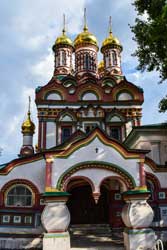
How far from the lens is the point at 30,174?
1184cm

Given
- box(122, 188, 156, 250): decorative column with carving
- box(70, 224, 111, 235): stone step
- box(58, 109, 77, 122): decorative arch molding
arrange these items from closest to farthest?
box(122, 188, 156, 250): decorative column with carving < box(70, 224, 111, 235): stone step < box(58, 109, 77, 122): decorative arch molding

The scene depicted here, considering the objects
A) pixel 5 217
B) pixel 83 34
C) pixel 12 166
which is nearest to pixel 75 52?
pixel 83 34

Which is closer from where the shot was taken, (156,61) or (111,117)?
(156,61)

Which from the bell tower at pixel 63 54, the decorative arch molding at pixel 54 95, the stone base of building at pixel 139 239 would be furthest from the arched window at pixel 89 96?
the stone base of building at pixel 139 239

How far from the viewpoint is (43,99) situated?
62.0 ft

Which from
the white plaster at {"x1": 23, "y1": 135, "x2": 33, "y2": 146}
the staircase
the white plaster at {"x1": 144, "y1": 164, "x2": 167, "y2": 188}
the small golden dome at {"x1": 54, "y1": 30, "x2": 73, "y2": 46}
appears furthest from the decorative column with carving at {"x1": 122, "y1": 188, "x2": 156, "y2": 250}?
the small golden dome at {"x1": 54, "y1": 30, "x2": 73, "y2": 46}

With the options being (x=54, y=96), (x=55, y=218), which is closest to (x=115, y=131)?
(x=54, y=96)

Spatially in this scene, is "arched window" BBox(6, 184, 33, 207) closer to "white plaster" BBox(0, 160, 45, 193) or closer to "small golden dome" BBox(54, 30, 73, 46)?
"white plaster" BBox(0, 160, 45, 193)

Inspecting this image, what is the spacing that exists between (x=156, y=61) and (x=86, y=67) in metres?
12.2

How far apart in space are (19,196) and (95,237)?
3613 millimetres

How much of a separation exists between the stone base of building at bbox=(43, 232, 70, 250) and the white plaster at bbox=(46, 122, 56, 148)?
848 cm

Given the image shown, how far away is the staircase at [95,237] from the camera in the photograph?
33.8 feet

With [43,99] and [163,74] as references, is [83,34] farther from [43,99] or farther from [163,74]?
[163,74]

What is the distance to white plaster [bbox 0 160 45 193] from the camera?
11672 millimetres
